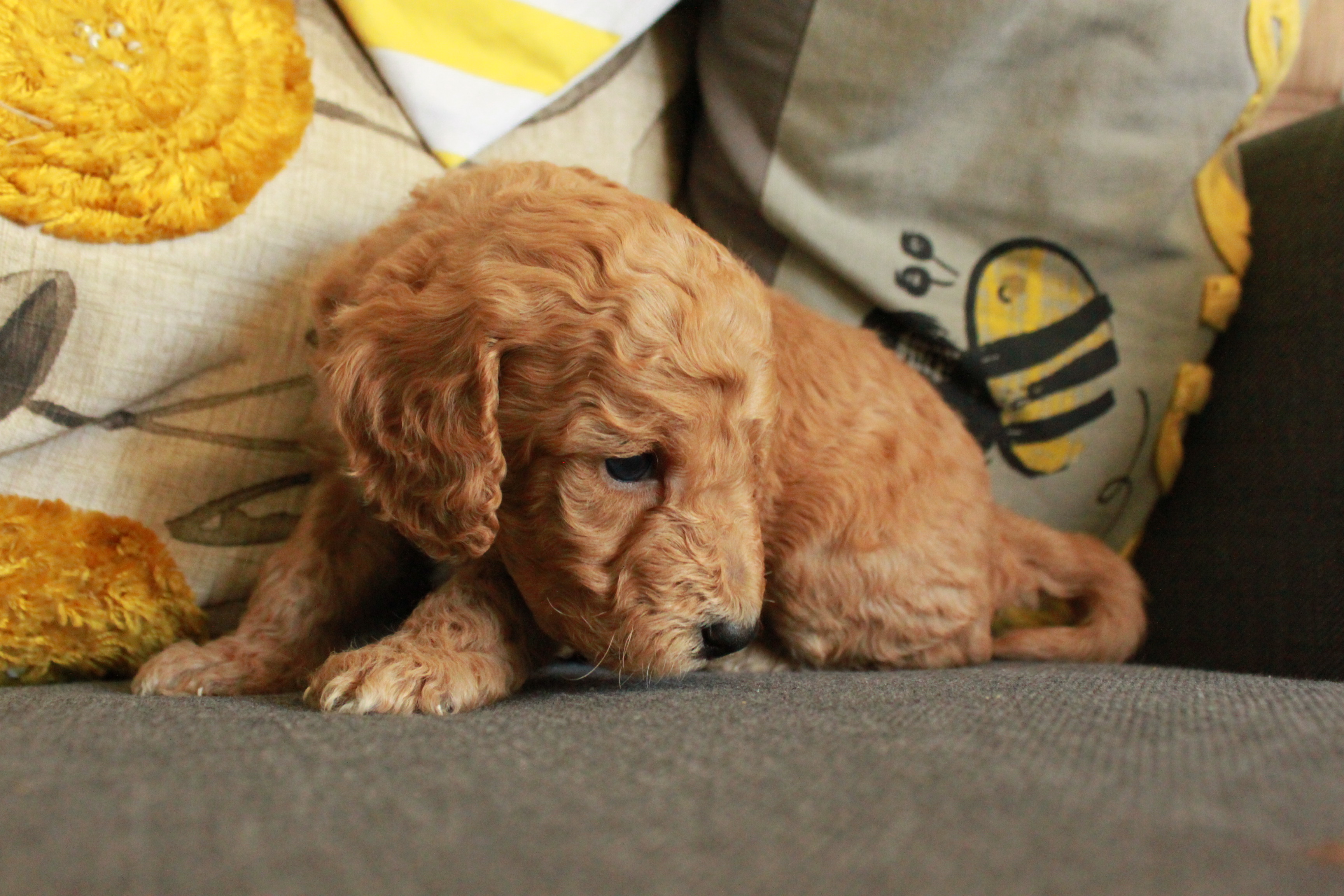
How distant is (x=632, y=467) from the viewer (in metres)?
1.64

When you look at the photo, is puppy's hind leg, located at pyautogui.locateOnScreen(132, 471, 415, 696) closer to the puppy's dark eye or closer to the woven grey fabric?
the woven grey fabric

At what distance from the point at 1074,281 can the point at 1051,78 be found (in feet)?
1.70

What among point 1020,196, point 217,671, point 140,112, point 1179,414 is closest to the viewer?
point 217,671

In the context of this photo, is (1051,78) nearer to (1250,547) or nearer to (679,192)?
(679,192)

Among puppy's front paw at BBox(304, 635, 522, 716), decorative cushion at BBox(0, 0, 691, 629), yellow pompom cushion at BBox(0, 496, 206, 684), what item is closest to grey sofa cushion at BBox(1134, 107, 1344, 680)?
puppy's front paw at BBox(304, 635, 522, 716)

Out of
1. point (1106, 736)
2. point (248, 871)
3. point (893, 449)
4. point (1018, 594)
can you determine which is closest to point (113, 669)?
point (248, 871)

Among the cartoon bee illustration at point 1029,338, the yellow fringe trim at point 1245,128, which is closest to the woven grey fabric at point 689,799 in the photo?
the cartoon bee illustration at point 1029,338

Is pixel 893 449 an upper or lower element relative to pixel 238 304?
lower

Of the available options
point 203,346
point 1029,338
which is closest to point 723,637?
→ point 203,346

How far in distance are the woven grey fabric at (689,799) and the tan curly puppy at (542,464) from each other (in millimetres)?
234

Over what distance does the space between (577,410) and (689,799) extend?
74 cm

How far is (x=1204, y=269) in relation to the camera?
255 cm

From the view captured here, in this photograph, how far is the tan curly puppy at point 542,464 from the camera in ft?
5.08

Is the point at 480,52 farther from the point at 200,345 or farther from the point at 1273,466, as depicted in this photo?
the point at 1273,466
